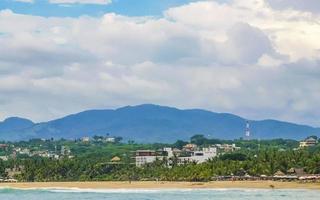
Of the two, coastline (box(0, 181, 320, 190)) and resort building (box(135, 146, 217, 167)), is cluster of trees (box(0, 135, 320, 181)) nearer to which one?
resort building (box(135, 146, 217, 167))

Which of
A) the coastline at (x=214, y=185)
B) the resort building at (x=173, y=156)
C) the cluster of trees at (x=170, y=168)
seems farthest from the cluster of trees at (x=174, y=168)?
the coastline at (x=214, y=185)

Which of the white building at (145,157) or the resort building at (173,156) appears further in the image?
the white building at (145,157)

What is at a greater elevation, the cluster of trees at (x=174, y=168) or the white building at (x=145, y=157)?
the white building at (x=145, y=157)

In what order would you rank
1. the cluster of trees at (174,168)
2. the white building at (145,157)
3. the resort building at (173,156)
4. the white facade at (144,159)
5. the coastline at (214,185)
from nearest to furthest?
the coastline at (214,185)
the cluster of trees at (174,168)
the resort building at (173,156)
the white facade at (144,159)
the white building at (145,157)

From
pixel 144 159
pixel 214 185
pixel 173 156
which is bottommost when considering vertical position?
pixel 214 185

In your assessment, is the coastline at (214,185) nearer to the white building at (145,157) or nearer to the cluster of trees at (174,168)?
the cluster of trees at (174,168)

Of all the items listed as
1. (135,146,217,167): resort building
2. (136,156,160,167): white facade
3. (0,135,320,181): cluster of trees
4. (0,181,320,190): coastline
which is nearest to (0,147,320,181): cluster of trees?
(0,135,320,181): cluster of trees

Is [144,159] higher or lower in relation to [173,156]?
lower

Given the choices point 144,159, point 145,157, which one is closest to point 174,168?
point 144,159

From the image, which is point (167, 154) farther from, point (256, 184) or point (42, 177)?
point (256, 184)

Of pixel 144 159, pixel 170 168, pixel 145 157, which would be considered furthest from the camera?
pixel 145 157

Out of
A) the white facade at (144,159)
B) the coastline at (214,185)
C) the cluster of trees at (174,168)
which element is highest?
the white facade at (144,159)

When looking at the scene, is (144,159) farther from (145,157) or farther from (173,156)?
(173,156)

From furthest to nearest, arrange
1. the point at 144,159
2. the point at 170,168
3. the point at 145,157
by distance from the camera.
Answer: the point at 145,157, the point at 144,159, the point at 170,168
